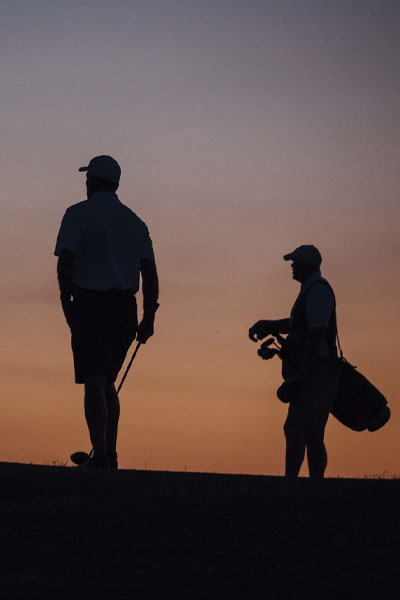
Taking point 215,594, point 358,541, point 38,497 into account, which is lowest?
point 215,594

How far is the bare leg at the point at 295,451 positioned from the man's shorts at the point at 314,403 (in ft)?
0.12

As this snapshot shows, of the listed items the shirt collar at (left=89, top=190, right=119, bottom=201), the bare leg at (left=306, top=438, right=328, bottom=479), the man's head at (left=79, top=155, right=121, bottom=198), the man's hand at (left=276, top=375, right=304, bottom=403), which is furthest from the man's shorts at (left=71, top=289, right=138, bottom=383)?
the bare leg at (left=306, top=438, right=328, bottom=479)

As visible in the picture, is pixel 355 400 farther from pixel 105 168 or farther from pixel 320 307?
pixel 105 168

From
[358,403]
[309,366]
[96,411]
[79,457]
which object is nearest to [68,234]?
[96,411]

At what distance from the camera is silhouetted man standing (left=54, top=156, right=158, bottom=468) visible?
895cm

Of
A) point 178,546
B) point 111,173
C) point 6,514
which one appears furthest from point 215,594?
point 111,173

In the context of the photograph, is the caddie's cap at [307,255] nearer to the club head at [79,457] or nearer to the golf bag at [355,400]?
the golf bag at [355,400]

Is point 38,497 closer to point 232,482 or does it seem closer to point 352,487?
point 232,482

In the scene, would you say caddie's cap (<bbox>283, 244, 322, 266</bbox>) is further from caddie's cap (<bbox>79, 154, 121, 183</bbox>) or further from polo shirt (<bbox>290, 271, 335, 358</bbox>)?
caddie's cap (<bbox>79, 154, 121, 183</bbox>)

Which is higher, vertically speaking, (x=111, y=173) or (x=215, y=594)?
(x=111, y=173)

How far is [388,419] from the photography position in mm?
10320

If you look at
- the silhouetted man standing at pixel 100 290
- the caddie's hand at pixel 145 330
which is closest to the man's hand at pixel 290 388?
the caddie's hand at pixel 145 330

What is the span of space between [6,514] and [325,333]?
342cm

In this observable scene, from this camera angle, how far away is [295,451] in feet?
32.0
